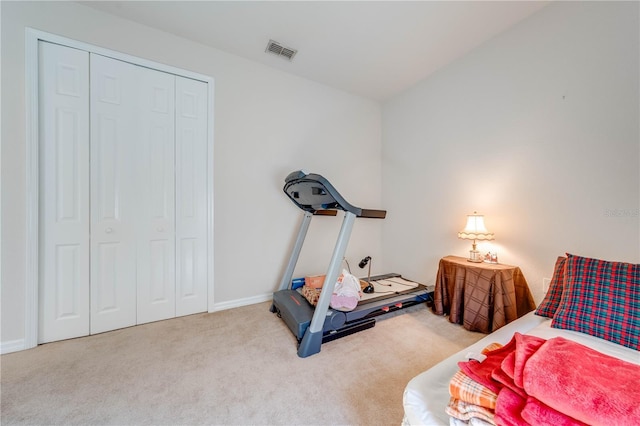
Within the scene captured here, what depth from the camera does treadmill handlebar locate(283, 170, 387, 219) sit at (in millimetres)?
1775

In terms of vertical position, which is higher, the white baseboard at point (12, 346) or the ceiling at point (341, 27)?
the ceiling at point (341, 27)

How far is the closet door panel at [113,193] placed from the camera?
203cm

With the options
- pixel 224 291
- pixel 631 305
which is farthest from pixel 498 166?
pixel 224 291

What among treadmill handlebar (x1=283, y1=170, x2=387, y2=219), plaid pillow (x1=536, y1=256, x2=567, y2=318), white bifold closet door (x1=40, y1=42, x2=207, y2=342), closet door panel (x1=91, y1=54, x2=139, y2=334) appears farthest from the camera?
closet door panel (x1=91, y1=54, x2=139, y2=334)

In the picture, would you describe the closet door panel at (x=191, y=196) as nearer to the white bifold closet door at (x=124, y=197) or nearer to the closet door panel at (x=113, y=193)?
the white bifold closet door at (x=124, y=197)

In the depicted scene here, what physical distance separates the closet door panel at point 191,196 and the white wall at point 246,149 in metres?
0.14

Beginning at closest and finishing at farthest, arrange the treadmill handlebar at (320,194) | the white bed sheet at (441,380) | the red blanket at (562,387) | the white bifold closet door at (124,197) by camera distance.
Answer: the red blanket at (562,387) < the white bed sheet at (441,380) < the treadmill handlebar at (320,194) < the white bifold closet door at (124,197)

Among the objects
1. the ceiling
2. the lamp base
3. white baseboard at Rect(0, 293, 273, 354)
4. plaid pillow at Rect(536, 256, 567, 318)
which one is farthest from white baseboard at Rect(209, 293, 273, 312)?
the ceiling

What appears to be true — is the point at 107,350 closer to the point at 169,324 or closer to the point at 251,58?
the point at 169,324

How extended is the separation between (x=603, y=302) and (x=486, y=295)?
744 millimetres

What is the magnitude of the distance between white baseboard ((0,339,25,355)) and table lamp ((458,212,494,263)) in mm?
3847

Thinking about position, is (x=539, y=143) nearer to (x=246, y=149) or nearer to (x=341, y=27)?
(x=341, y=27)

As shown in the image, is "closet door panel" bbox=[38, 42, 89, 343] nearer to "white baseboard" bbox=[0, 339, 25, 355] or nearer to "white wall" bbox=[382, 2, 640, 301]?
"white baseboard" bbox=[0, 339, 25, 355]

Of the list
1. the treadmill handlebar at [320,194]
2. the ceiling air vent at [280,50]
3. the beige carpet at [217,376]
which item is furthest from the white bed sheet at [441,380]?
the ceiling air vent at [280,50]
